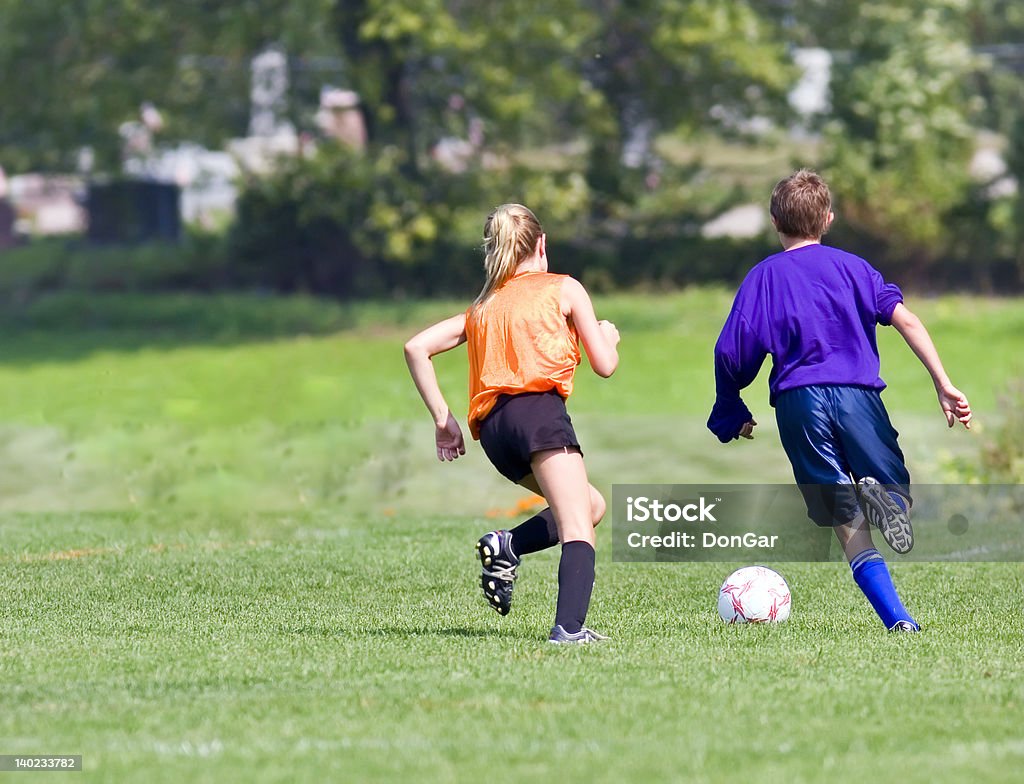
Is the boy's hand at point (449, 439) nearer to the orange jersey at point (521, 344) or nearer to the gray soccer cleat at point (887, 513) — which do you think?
the orange jersey at point (521, 344)

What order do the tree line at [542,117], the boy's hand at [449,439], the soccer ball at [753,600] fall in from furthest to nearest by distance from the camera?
the tree line at [542,117]
the soccer ball at [753,600]
the boy's hand at [449,439]

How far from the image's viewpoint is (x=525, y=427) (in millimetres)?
6633

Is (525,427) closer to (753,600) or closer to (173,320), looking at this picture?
(753,600)

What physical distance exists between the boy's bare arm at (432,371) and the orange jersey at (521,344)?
4.4 inches

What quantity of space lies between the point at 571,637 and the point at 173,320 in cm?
2629

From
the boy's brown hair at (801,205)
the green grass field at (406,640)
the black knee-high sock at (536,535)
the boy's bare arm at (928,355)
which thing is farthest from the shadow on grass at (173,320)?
the boy's bare arm at (928,355)

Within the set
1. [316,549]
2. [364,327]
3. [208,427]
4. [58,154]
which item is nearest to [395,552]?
[316,549]

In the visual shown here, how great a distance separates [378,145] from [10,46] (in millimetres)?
6324

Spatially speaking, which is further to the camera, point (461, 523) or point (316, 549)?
point (461, 523)

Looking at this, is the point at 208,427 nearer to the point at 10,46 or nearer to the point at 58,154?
the point at 10,46

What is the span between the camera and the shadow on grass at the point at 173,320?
30.2 m

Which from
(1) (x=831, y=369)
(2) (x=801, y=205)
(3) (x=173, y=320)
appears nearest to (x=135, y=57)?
(3) (x=173, y=320)

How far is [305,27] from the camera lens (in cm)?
2727

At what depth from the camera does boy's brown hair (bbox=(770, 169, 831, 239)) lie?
7.14 m
